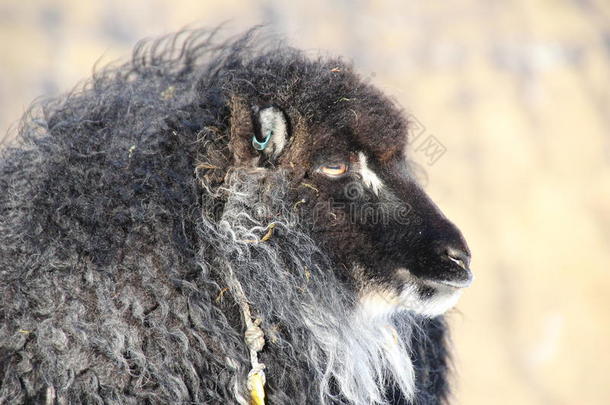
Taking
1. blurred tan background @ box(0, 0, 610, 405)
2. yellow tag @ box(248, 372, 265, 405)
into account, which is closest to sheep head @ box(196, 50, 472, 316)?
yellow tag @ box(248, 372, 265, 405)

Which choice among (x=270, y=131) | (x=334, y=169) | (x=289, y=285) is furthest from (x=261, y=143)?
(x=289, y=285)

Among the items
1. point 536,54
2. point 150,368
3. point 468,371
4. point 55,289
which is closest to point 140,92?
point 55,289

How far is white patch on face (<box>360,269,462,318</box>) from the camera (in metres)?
4.11

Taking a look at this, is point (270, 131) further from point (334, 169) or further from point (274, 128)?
point (334, 169)

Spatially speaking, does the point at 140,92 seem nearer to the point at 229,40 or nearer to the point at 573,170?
the point at 229,40

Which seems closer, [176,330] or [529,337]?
[176,330]

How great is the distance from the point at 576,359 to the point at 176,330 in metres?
11.1

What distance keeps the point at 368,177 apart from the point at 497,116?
→ 47.8 feet

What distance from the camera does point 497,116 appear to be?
1791 centimetres

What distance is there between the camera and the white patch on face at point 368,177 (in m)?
4.18

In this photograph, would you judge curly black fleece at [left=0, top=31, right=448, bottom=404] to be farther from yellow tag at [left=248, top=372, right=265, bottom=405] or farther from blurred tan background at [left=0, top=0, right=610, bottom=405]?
blurred tan background at [left=0, top=0, right=610, bottom=405]

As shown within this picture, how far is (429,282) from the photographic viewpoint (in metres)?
4.09

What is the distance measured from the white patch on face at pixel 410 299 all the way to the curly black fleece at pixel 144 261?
0.54ft

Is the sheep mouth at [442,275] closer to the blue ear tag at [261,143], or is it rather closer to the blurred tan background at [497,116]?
the blue ear tag at [261,143]
